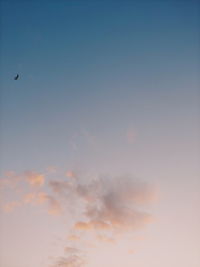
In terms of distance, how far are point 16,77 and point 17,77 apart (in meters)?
0.49

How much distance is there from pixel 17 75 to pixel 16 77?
0.97m

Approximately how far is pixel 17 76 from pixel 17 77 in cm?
52

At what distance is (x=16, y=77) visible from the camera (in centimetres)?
6925

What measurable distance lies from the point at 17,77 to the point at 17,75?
3.28ft

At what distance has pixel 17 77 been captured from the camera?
6912cm

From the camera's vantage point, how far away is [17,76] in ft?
→ 227

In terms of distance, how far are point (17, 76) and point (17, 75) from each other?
0.48 m

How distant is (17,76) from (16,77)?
585 mm

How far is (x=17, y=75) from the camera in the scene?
6944cm
